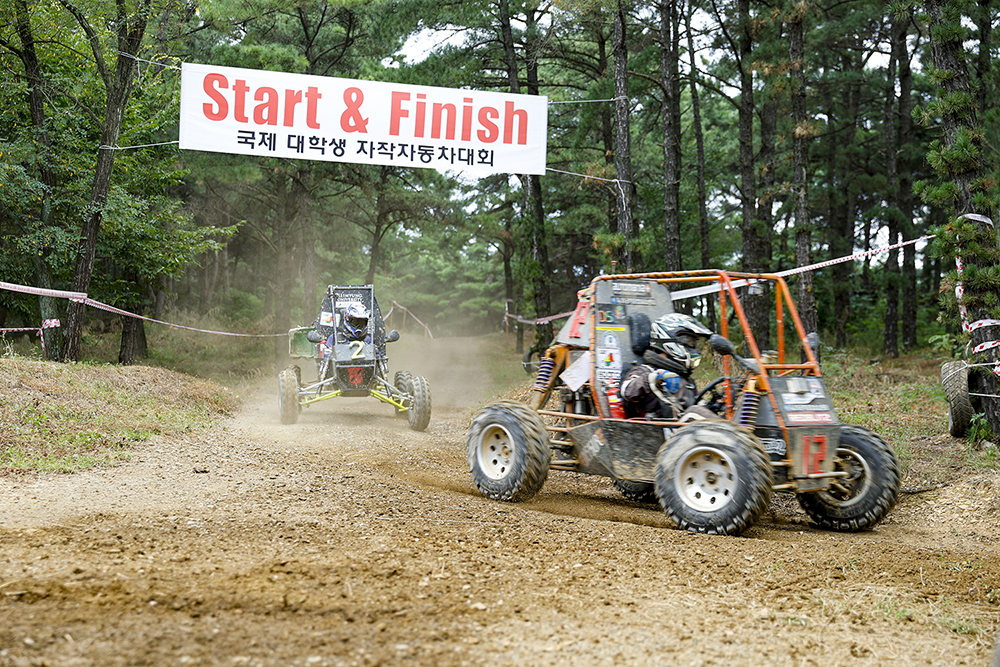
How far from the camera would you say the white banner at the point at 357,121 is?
470 inches

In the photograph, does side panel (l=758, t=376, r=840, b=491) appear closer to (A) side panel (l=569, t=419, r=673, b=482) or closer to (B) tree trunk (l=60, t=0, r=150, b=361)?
(A) side panel (l=569, t=419, r=673, b=482)

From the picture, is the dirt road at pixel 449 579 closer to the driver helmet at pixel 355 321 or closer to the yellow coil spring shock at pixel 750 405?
the yellow coil spring shock at pixel 750 405

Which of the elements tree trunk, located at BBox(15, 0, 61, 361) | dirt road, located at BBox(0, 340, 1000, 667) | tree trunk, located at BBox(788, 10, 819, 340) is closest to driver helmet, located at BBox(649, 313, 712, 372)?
dirt road, located at BBox(0, 340, 1000, 667)

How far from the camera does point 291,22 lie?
75.7ft

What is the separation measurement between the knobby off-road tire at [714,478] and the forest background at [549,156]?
4.48 metres

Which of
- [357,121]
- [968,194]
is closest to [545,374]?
[968,194]

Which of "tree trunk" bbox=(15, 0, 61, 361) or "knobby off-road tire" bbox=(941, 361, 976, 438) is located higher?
"tree trunk" bbox=(15, 0, 61, 361)

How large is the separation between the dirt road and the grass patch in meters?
0.84

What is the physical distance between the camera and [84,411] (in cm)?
916

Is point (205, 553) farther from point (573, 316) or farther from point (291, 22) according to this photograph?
point (291, 22)

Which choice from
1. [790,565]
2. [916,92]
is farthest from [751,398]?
[916,92]

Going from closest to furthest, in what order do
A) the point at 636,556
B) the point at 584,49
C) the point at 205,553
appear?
the point at 205,553, the point at 636,556, the point at 584,49

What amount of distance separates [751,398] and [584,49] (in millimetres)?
19364

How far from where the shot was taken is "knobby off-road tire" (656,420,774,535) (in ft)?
17.0
